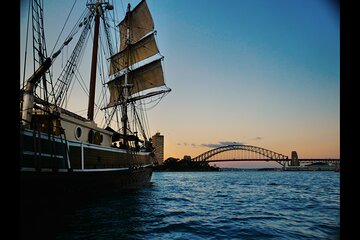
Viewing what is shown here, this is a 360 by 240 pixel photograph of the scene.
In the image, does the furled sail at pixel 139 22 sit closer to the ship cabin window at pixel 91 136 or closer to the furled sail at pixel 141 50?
the furled sail at pixel 141 50

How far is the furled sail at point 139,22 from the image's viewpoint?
45688mm

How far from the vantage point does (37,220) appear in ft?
Answer: 35.2

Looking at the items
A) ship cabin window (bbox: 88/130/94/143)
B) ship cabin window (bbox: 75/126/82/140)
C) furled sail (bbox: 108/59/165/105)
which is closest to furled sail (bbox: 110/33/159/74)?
furled sail (bbox: 108/59/165/105)

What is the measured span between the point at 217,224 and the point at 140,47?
3993 centimetres

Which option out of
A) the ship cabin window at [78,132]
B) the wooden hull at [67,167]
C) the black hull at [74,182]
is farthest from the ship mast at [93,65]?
the black hull at [74,182]

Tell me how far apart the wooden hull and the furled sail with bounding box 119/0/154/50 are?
1150 inches

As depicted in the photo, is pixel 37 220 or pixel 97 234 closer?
pixel 97 234

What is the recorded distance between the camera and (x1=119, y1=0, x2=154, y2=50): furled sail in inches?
1799

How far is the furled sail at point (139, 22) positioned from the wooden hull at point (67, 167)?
1150 inches

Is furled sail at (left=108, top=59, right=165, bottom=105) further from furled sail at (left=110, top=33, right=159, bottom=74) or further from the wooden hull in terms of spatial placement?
the wooden hull

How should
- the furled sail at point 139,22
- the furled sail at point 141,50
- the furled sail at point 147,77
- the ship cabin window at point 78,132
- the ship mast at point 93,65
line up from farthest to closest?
1. the furled sail at point 139,22
2. the furled sail at point 141,50
3. the furled sail at point 147,77
4. the ship mast at point 93,65
5. the ship cabin window at point 78,132
